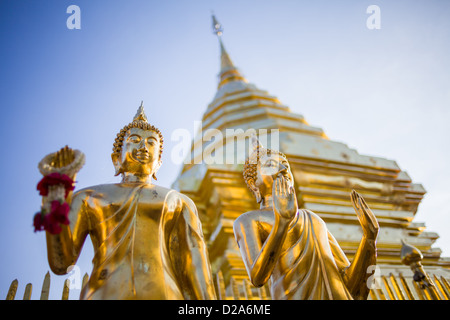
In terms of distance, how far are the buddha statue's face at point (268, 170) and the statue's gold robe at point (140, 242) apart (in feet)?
2.84

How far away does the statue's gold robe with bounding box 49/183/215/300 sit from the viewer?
2633 mm

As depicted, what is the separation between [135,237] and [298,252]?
1.27m

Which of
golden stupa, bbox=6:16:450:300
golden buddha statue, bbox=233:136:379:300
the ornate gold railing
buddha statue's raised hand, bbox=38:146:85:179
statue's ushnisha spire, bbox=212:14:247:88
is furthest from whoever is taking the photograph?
statue's ushnisha spire, bbox=212:14:247:88

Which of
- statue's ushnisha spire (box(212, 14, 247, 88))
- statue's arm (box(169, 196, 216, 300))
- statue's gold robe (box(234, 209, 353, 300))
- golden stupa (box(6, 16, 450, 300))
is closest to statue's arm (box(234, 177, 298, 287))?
statue's gold robe (box(234, 209, 353, 300))

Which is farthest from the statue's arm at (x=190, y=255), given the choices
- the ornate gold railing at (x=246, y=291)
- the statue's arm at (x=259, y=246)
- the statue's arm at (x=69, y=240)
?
the ornate gold railing at (x=246, y=291)

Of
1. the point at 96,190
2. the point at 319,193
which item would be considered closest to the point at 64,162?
the point at 96,190

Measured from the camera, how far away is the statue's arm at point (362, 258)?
3248 mm

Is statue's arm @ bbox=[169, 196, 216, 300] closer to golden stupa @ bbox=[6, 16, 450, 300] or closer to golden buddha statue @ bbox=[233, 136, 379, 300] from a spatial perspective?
golden buddha statue @ bbox=[233, 136, 379, 300]

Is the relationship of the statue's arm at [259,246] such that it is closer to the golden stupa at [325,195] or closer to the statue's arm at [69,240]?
the statue's arm at [69,240]

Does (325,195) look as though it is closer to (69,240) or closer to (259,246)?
(259,246)

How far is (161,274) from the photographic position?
107 inches
